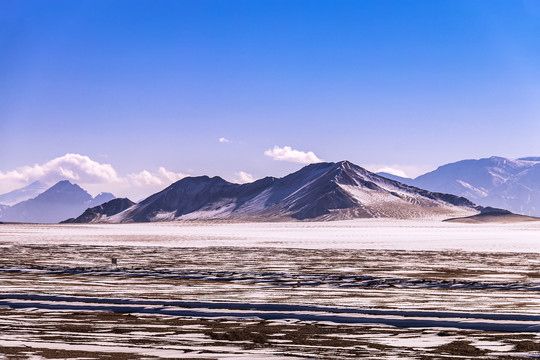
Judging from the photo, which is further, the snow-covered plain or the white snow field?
the snow-covered plain

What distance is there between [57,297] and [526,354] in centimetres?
1209

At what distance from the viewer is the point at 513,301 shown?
17.7 m

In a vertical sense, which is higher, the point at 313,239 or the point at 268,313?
the point at 313,239

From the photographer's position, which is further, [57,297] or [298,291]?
[298,291]

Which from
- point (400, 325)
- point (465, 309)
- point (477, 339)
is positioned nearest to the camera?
point (477, 339)

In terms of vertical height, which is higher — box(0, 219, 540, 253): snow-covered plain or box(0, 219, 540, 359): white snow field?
box(0, 219, 540, 253): snow-covered plain

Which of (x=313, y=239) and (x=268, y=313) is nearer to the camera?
(x=268, y=313)

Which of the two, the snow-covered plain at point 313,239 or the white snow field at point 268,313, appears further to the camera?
the snow-covered plain at point 313,239

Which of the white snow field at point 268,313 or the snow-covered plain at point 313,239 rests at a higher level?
the snow-covered plain at point 313,239

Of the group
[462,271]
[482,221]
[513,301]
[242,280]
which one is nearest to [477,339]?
[513,301]

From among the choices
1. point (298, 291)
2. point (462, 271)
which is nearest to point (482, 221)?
point (462, 271)

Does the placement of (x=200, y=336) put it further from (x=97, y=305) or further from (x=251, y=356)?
(x=97, y=305)

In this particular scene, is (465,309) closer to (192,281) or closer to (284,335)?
(284,335)

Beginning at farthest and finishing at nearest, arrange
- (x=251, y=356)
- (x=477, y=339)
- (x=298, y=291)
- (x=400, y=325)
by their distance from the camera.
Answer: (x=298, y=291) → (x=400, y=325) → (x=477, y=339) → (x=251, y=356)
